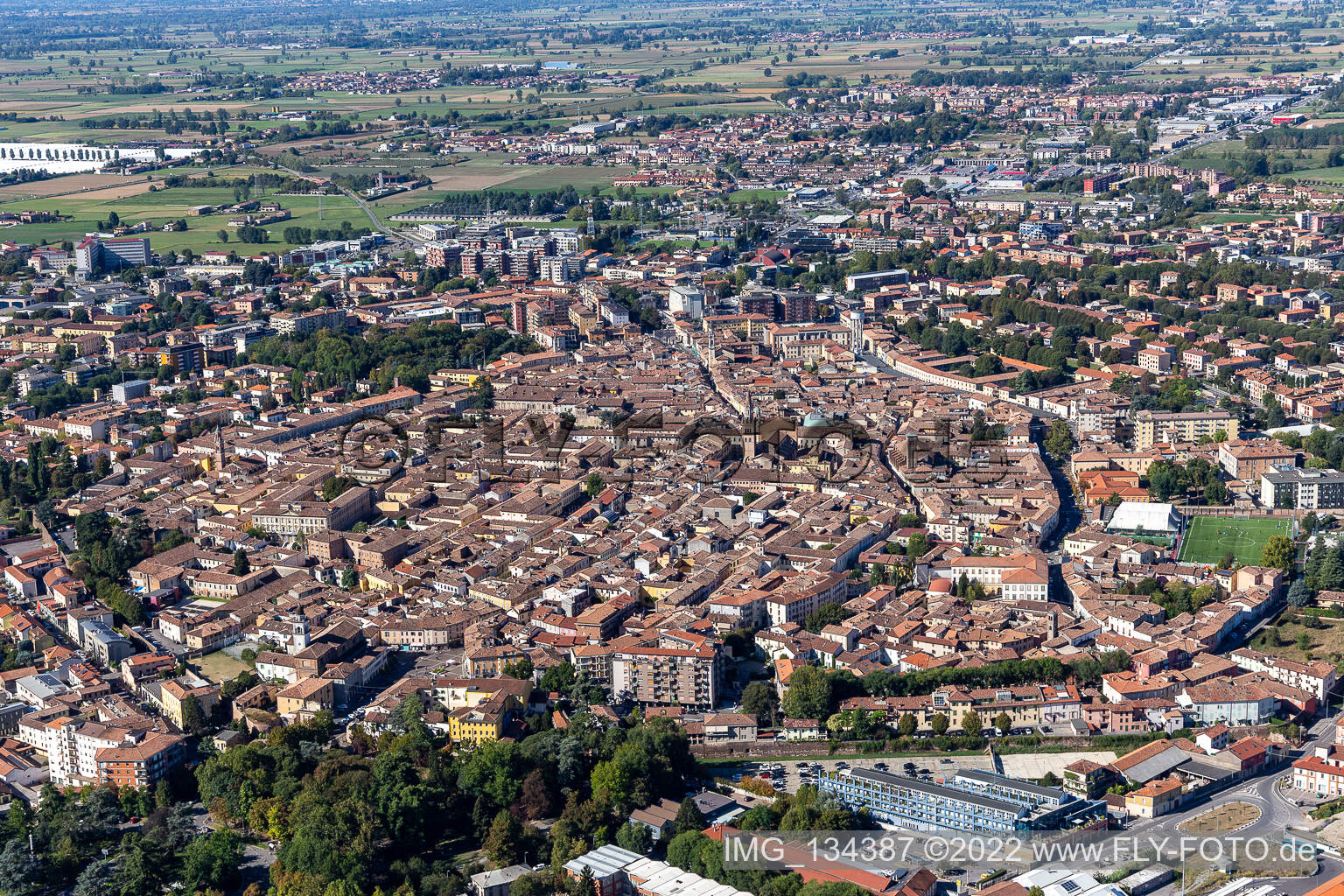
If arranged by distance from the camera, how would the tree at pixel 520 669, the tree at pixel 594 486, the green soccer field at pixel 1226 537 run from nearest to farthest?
the tree at pixel 520 669
the green soccer field at pixel 1226 537
the tree at pixel 594 486

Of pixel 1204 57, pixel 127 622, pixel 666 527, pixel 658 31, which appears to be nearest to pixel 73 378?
pixel 127 622

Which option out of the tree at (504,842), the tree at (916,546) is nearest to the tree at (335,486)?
the tree at (916,546)

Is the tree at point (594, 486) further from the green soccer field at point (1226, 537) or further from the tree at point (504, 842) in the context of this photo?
the tree at point (504, 842)

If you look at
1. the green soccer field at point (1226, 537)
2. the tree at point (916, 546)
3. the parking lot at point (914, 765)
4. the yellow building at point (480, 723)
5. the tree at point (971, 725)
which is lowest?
the parking lot at point (914, 765)

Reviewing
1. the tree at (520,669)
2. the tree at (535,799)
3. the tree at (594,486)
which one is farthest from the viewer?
the tree at (594,486)

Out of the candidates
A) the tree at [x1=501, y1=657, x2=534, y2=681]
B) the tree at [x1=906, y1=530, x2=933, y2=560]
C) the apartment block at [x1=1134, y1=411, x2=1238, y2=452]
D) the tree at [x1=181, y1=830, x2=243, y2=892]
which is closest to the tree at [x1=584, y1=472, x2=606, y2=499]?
the tree at [x1=906, y1=530, x2=933, y2=560]

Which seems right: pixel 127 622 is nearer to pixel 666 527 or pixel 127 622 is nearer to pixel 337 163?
pixel 666 527

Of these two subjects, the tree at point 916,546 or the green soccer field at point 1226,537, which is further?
the green soccer field at point 1226,537
